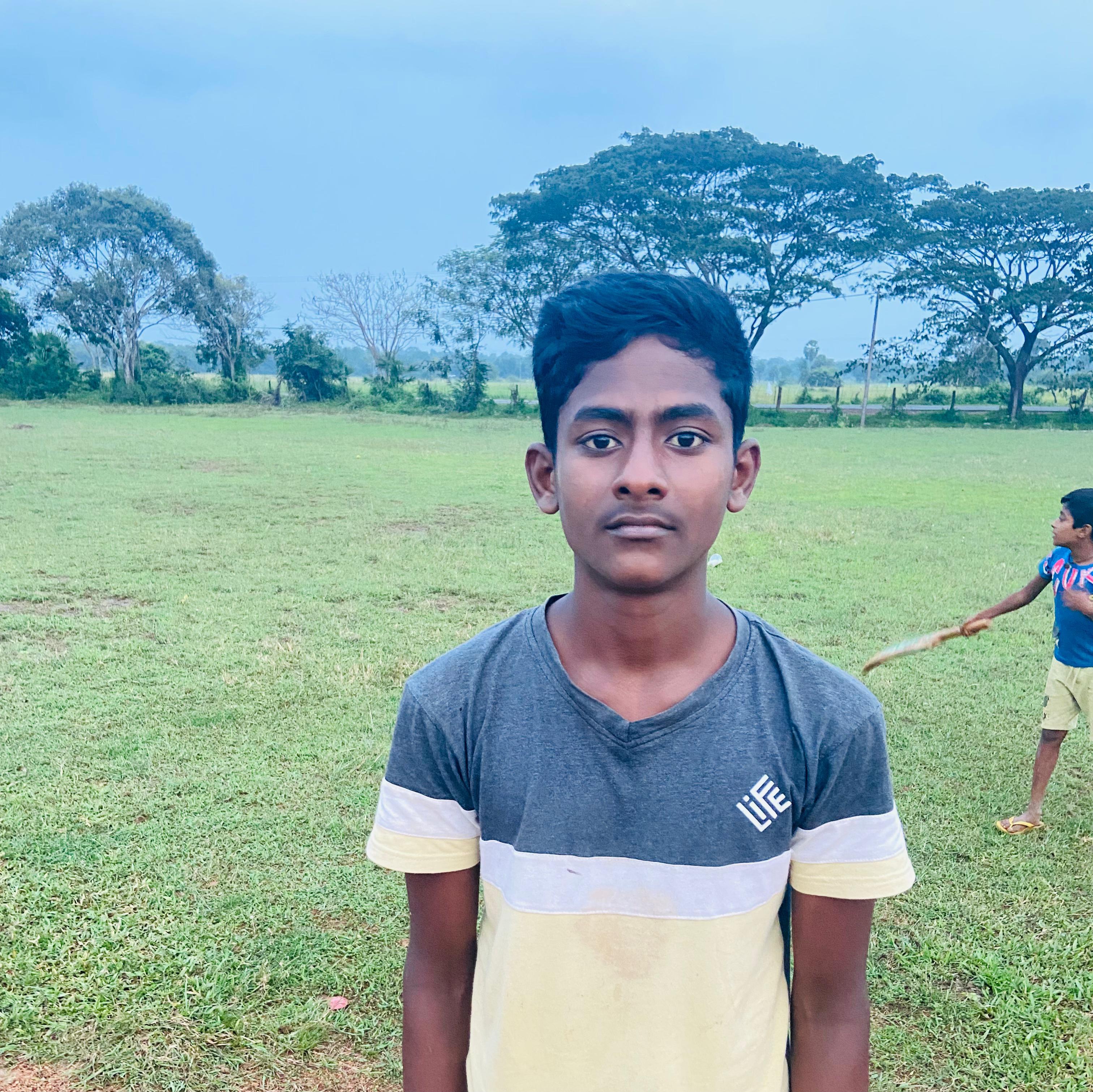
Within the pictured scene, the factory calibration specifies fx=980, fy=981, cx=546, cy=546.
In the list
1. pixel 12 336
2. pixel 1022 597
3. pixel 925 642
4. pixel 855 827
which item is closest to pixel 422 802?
pixel 855 827

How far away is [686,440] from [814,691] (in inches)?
14.1

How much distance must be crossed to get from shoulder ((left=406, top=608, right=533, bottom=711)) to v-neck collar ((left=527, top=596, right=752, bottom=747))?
0.11ft

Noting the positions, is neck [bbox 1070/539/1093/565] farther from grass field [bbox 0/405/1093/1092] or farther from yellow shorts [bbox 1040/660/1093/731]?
grass field [bbox 0/405/1093/1092]

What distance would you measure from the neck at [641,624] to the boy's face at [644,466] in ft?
0.07

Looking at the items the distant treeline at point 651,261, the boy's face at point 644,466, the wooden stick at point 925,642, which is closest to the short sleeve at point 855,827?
the boy's face at point 644,466

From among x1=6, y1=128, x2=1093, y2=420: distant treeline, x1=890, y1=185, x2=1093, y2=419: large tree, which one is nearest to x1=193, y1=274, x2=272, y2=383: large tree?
x1=6, y1=128, x2=1093, y2=420: distant treeline

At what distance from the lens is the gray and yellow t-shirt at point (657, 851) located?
120 cm

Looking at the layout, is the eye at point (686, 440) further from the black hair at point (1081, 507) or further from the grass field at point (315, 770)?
the black hair at point (1081, 507)

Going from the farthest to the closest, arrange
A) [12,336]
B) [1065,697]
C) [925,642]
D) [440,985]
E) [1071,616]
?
[12,336] < [1065,697] < [1071,616] < [925,642] < [440,985]

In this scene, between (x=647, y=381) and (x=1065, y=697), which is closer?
(x=647, y=381)

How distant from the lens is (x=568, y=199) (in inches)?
1486

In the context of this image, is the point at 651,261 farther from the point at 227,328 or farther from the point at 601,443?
the point at 601,443

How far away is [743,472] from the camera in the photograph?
138 cm

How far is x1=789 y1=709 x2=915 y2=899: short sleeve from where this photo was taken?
3.98ft
